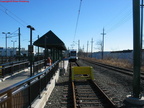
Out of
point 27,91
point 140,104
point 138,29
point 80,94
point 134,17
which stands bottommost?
point 80,94

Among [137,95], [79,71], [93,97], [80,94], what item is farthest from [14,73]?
[137,95]

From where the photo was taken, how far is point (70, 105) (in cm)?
→ 666

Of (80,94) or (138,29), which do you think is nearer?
(138,29)

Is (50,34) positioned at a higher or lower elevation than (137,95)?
higher

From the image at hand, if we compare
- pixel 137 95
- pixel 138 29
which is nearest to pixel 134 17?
pixel 138 29

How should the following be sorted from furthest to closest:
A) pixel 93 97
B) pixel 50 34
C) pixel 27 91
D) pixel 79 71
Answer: pixel 50 34 → pixel 79 71 → pixel 93 97 → pixel 27 91

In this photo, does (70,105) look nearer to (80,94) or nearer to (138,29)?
(80,94)

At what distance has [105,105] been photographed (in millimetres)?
6602

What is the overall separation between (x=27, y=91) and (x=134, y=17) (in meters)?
4.03

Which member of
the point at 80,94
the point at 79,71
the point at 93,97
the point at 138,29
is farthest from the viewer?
the point at 79,71

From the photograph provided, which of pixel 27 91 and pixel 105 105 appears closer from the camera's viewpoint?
pixel 27 91

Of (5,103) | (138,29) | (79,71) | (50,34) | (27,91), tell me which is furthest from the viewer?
(50,34)

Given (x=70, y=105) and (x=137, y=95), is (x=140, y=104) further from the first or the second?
(x=70, y=105)

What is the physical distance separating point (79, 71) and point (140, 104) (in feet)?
27.2
